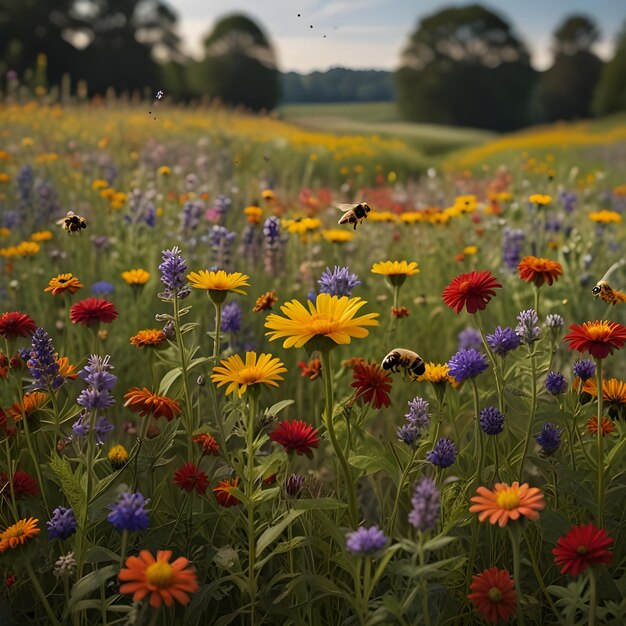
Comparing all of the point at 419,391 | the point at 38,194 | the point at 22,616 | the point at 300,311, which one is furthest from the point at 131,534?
the point at 38,194

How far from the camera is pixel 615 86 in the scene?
97.3 feet

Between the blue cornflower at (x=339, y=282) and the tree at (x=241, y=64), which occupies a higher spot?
the tree at (x=241, y=64)

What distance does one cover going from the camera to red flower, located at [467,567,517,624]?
48.2 inches

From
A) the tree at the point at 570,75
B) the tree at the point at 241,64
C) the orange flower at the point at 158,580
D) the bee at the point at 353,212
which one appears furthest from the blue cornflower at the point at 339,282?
the tree at the point at 570,75

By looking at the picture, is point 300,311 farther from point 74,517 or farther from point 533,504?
point 74,517

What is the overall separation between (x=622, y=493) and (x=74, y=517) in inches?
44.5

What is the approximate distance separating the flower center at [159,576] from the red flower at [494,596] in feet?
1.60

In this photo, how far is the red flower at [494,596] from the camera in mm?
1225

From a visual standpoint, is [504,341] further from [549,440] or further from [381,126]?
[381,126]

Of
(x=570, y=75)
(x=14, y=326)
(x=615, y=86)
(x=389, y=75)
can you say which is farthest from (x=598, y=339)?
(x=570, y=75)

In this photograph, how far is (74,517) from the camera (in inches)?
60.5

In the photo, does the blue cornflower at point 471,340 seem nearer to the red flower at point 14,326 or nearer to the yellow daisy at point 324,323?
the yellow daisy at point 324,323

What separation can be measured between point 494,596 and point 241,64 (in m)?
27.2

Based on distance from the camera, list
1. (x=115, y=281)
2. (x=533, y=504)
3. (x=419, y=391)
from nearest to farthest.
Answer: (x=533, y=504) < (x=419, y=391) < (x=115, y=281)
